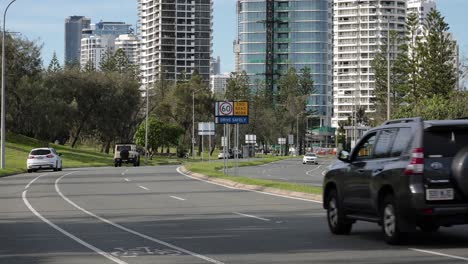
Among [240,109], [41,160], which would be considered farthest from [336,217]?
[41,160]

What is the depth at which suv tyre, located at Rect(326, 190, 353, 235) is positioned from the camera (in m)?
15.3

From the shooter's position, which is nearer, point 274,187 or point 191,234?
point 191,234

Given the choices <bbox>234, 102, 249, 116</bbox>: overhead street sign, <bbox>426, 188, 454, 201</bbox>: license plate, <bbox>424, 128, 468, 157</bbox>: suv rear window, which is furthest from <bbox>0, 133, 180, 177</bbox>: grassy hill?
<bbox>426, 188, 454, 201</bbox>: license plate

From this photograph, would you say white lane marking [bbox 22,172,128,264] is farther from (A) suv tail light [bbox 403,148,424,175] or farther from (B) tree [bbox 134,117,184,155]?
(B) tree [bbox 134,117,184,155]

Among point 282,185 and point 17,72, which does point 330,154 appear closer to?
point 17,72

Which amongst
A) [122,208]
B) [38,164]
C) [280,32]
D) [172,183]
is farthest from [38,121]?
[280,32]

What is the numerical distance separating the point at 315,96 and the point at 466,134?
610ft

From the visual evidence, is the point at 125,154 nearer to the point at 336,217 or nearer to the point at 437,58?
the point at 437,58

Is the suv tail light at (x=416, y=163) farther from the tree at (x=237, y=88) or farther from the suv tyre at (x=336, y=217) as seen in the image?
the tree at (x=237, y=88)

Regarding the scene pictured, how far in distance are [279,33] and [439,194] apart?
176428 mm

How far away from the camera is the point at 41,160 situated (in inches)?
2040

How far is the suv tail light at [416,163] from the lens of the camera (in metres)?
12.8

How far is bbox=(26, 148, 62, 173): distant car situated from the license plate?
4177 centimetres

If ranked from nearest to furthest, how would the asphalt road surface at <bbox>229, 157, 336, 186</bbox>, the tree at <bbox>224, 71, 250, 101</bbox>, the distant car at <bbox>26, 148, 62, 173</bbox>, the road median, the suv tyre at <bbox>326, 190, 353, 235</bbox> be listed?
the suv tyre at <bbox>326, 190, 353, 235</bbox> → the road median → the asphalt road surface at <bbox>229, 157, 336, 186</bbox> → the distant car at <bbox>26, 148, 62, 173</bbox> → the tree at <bbox>224, 71, 250, 101</bbox>
